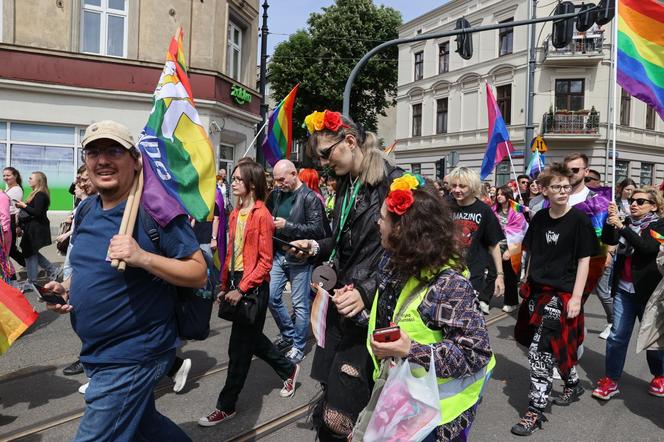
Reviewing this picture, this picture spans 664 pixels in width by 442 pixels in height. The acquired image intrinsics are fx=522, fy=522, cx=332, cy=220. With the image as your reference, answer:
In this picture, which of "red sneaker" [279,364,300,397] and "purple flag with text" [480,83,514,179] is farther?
"purple flag with text" [480,83,514,179]

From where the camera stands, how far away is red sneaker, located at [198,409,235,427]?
3.61 meters

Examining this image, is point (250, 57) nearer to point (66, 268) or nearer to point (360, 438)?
point (66, 268)

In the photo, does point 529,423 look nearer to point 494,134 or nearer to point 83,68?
point 494,134

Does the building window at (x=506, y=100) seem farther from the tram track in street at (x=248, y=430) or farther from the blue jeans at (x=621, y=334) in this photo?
the tram track in street at (x=248, y=430)

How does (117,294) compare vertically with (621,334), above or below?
above

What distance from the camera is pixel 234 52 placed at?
1831 centimetres

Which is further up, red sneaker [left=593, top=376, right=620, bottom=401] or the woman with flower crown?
the woman with flower crown

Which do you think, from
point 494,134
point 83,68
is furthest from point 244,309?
point 83,68

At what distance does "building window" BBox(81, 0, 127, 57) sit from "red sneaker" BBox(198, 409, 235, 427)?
1417 cm

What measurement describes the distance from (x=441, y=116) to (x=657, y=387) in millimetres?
29249

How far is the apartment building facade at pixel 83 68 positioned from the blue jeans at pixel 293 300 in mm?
11561

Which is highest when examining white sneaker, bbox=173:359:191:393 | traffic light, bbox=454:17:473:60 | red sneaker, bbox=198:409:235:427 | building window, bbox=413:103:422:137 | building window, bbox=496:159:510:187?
building window, bbox=413:103:422:137

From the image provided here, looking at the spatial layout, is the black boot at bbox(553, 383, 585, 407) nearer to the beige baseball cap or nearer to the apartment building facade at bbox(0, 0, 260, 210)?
the beige baseball cap

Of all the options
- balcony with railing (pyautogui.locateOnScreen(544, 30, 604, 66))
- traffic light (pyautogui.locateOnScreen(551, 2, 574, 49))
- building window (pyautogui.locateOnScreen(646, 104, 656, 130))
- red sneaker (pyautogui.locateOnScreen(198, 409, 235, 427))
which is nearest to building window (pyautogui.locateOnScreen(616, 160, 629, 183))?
building window (pyautogui.locateOnScreen(646, 104, 656, 130))
